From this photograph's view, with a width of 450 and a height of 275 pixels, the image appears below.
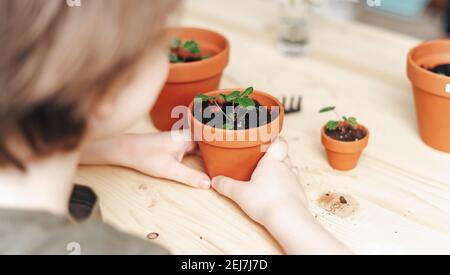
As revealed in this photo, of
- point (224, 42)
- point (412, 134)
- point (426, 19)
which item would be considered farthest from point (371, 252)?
point (426, 19)

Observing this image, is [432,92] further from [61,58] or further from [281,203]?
[61,58]

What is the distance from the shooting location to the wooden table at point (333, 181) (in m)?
0.70

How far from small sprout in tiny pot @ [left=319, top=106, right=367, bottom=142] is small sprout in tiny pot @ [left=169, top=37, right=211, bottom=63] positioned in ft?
0.83

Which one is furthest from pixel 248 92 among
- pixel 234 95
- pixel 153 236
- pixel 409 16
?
pixel 409 16

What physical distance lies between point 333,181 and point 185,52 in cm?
34

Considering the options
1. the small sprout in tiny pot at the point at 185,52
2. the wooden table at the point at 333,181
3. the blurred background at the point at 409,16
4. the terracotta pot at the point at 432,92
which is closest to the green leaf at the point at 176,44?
the small sprout in tiny pot at the point at 185,52

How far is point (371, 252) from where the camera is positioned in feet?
2.21

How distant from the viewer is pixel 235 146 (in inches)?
29.4

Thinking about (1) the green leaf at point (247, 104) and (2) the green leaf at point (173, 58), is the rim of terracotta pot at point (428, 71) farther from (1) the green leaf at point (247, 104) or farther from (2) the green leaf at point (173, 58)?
(2) the green leaf at point (173, 58)

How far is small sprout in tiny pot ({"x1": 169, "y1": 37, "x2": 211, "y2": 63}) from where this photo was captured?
910 millimetres

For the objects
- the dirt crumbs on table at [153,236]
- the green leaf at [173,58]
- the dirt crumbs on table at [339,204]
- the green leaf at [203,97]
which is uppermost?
the green leaf at [203,97]

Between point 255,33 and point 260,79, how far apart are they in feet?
0.80

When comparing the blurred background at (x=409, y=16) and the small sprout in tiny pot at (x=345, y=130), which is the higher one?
the small sprout in tiny pot at (x=345, y=130)

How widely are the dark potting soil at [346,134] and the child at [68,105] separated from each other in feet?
0.52
